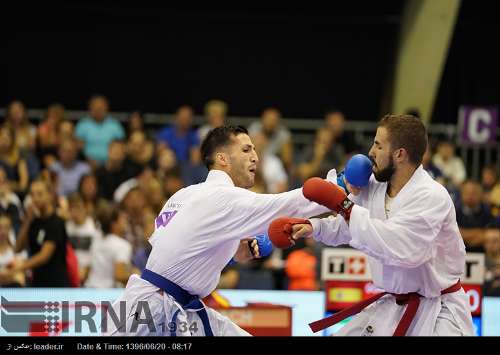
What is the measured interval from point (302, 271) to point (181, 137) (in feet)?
12.2

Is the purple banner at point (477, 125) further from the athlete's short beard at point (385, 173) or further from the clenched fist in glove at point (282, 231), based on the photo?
the clenched fist in glove at point (282, 231)

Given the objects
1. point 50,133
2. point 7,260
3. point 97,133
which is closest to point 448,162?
point 97,133

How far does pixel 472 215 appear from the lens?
480 inches

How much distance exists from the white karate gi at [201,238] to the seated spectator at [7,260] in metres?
4.22

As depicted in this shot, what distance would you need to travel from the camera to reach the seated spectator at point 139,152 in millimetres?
13172

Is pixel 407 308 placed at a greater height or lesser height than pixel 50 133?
lesser

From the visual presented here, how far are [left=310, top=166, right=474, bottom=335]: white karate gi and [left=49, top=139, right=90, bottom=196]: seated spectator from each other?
7138mm

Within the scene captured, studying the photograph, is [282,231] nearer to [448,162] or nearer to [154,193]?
[154,193]

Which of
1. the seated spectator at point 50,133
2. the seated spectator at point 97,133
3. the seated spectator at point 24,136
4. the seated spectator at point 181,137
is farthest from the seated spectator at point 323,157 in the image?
the seated spectator at point 24,136

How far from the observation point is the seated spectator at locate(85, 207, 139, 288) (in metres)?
10.7

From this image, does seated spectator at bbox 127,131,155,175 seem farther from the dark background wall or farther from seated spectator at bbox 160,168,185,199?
the dark background wall

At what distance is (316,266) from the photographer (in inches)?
443
